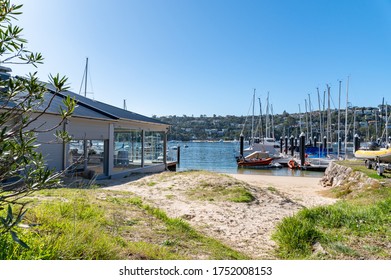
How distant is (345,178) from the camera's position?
57.0ft

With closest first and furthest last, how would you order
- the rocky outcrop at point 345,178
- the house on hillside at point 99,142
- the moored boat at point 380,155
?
the house on hillside at point 99,142
the rocky outcrop at point 345,178
the moored boat at point 380,155

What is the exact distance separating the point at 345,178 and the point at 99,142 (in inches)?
537

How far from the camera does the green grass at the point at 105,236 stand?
352cm

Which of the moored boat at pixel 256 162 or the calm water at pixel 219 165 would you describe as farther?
the moored boat at pixel 256 162

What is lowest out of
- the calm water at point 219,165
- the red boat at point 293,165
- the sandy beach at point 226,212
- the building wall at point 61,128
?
the calm water at point 219,165

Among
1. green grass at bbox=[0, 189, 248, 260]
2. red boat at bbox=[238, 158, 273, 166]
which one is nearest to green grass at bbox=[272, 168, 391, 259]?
green grass at bbox=[0, 189, 248, 260]

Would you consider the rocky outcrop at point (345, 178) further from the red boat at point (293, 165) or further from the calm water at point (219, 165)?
the red boat at point (293, 165)

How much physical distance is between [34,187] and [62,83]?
1.00 m

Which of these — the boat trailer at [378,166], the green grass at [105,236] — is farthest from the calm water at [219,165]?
the green grass at [105,236]

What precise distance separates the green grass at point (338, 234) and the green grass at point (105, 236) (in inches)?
42.6

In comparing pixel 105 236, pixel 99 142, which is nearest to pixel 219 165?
pixel 99 142

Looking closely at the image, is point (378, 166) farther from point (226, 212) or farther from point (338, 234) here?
point (338, 234)
